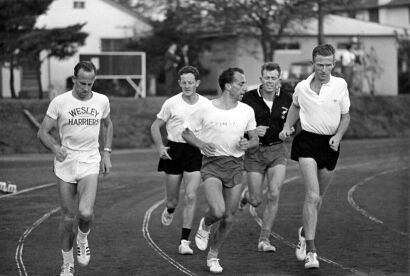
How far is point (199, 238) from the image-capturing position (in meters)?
12.4

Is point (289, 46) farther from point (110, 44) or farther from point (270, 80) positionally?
point (270, 80)

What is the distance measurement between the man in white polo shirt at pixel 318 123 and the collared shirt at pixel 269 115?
3.77 ft

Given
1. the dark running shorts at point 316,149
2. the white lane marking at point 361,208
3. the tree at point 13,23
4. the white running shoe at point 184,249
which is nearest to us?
the dark running shorts at point 316,149

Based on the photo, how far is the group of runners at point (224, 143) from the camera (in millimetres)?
10820

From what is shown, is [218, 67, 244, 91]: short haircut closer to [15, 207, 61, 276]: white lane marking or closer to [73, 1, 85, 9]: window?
[15, 207, 61, 276]: white lane marking

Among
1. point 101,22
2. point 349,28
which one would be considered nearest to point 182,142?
point 101,22

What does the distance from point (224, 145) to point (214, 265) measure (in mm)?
1266

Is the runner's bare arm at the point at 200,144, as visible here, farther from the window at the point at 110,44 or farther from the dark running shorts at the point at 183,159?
the window at the point at 110,44

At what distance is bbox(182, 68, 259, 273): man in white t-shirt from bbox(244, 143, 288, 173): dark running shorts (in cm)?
141

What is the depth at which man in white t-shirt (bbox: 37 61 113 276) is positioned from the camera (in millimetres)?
10773

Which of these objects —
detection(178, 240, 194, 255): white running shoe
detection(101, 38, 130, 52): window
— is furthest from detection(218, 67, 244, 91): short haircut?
detection(101, 38, 130, 52): window

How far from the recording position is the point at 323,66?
1151 cm

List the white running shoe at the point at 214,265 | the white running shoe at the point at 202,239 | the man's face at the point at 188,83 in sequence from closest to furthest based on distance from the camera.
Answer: the white running shoe at the point at 214,265 < the white running shoe at the point at 202,239 < the man's face at the point at 188,83

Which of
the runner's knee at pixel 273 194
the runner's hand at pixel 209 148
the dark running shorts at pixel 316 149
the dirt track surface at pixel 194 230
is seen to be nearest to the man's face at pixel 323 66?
the dark running shorts at pixel 316 149
